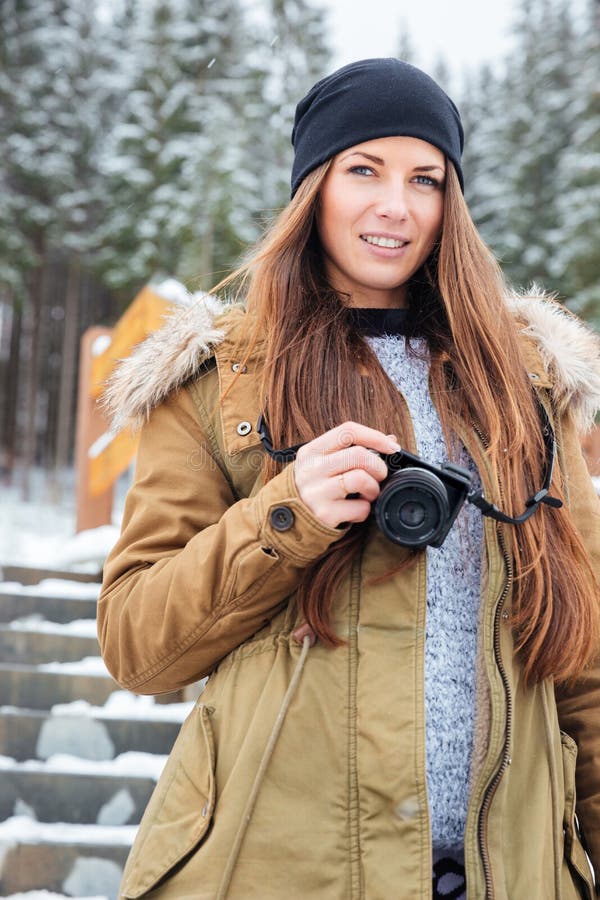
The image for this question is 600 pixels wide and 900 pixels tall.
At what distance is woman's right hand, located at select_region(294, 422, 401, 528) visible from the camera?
130 cm

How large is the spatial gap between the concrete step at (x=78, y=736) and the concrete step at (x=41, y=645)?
61 centimetres

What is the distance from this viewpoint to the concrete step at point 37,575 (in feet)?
16.5

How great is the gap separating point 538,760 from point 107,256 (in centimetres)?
2074

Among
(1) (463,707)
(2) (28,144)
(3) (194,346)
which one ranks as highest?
(2) (28,144)

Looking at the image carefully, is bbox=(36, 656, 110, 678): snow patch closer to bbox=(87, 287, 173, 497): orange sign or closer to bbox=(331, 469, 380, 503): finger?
bbox=(87, 287, 173, 497): orange sign

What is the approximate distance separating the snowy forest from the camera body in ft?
55.2

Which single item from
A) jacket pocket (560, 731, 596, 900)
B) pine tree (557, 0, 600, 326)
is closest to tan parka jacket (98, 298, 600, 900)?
jacket pocket (560, 731, 596, 900)

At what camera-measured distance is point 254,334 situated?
1.60 metres

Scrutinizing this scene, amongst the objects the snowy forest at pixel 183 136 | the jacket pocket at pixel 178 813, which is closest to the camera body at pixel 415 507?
the jacket pocket at pixel 178 813

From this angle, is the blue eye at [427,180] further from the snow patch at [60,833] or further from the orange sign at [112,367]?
the orange sign at [112,367]

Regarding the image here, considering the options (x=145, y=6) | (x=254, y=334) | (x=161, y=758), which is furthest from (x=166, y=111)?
(x=254, y=334)

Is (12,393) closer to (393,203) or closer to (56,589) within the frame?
(56,589)

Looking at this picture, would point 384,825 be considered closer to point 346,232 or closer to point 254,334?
point 254,334

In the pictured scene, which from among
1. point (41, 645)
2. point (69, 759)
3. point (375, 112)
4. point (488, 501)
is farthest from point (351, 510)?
point (41, 645)
